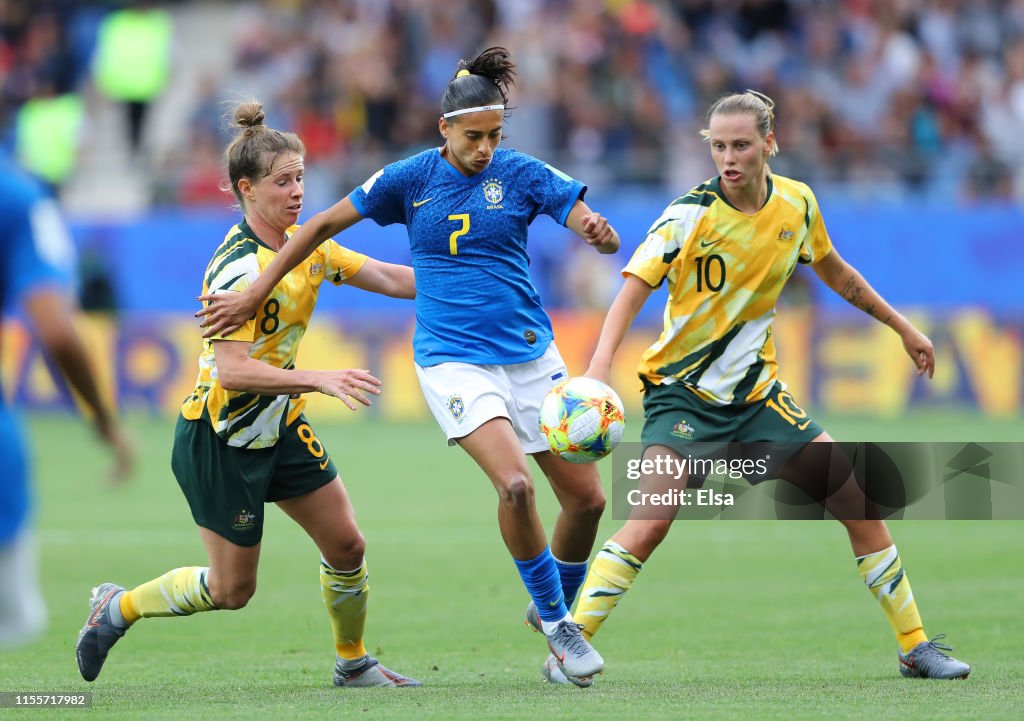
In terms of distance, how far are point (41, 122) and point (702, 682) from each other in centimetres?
1796

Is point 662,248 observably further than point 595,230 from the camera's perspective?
Yes

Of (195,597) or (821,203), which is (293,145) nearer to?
(195,597)

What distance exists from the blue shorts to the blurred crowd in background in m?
16.4

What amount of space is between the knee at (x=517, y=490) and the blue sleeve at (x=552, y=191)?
3.71ft

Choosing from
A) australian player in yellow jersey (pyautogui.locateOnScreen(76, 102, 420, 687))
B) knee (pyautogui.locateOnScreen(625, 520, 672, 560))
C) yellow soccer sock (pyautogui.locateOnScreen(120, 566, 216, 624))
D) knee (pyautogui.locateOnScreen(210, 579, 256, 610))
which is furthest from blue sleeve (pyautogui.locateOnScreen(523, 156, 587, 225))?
yellow soccer sock (pyautogui.locateOnScreen(120, 566, 216, 624))

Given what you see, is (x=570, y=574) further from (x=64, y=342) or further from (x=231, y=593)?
(x=64, y=342)

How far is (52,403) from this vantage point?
19.6m

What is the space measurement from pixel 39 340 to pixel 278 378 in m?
1.95

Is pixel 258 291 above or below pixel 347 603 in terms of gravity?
above

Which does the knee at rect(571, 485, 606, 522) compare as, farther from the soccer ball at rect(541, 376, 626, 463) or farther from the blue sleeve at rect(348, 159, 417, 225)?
the blue sleeve at rect(348, 159, 417, 225)

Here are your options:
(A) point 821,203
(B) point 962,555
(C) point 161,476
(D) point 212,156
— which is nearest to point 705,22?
(A) point 821,203

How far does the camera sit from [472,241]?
6.41m

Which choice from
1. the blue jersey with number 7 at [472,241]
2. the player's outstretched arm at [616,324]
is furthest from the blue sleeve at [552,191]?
the player's outstretched arm at [616,324]

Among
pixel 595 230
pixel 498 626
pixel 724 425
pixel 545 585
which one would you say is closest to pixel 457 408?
pixel 545 585
